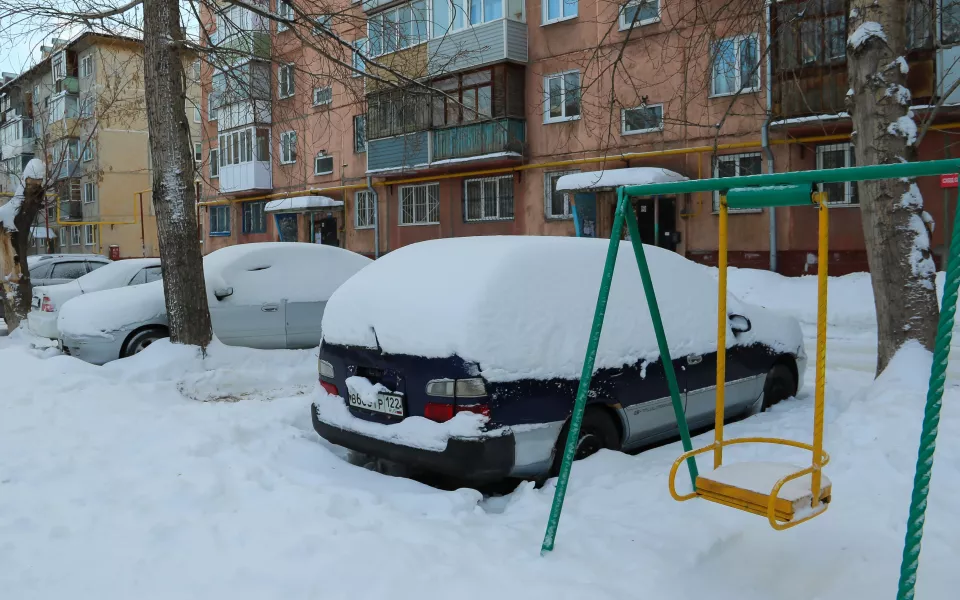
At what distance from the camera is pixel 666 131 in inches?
758

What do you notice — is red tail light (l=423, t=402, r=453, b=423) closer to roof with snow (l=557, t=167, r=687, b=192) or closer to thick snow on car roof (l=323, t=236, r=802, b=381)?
thick snow on car roof (l=323, t=236, r=802, b=381)

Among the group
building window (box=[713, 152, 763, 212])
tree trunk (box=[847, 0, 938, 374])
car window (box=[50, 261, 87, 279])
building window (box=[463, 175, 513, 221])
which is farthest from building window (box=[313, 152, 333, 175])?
tree trunk (box=[847, 0, 938, 374])

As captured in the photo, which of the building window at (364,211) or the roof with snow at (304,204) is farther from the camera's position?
the roof with snow at (304,204)

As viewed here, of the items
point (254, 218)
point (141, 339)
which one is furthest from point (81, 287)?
point (254, 218)

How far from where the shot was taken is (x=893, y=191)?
659 cm

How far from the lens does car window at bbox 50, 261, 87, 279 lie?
1660 centimetres

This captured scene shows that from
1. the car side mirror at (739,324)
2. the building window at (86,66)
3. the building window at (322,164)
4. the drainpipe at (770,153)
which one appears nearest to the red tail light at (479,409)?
the car side mirror at (739,324)

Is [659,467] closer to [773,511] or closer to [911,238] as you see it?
[773,511]

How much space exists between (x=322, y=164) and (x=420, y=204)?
551cm

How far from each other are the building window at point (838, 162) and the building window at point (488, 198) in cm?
860

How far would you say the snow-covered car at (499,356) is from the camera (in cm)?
447

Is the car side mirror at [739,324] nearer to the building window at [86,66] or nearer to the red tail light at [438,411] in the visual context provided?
the red tail light at [438,411]

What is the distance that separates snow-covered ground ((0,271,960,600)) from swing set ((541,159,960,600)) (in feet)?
0.99

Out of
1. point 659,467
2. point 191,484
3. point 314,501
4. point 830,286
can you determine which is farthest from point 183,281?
point 830,286
